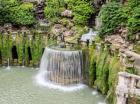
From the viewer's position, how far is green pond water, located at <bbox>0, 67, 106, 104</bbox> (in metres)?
20.4

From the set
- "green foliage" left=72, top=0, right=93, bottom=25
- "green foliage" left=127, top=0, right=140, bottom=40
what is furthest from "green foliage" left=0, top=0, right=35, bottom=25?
"green foliage" left=127, top=0, right=140, bottom=40

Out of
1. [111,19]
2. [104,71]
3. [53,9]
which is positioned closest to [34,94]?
[104,71]

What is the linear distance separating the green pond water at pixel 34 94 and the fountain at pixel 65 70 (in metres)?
0.96

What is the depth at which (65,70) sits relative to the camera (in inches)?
912

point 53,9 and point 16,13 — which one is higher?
point 53,9

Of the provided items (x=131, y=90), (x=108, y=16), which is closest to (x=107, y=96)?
(x=131, y=90)

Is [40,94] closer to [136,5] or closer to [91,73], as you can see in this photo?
[91,73]

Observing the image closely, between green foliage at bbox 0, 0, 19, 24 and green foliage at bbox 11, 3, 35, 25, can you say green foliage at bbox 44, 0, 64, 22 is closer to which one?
green foliage at bbox 11, 3, 35, 25

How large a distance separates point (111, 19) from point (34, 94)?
7515 millimetres

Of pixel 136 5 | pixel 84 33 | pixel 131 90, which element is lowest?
pixel 131 90

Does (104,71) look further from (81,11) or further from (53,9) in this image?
(53,9)

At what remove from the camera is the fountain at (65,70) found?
2311cm

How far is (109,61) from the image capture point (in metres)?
20.9

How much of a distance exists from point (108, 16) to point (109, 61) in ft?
13.6
